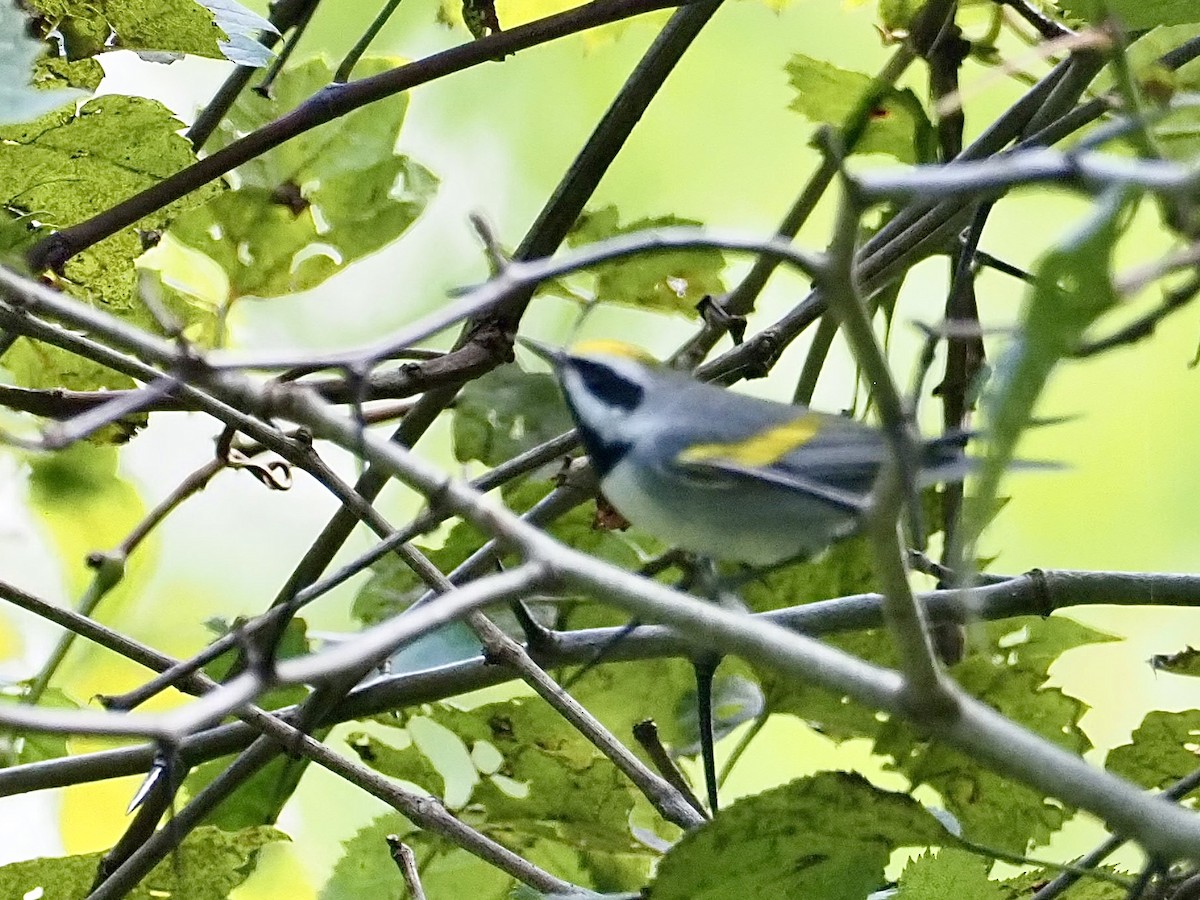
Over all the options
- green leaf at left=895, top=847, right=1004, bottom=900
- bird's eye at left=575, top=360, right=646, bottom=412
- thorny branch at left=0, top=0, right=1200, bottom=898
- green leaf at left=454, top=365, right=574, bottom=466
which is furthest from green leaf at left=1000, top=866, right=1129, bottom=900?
green leaf at left=454, top=365, right=574, bottom=466

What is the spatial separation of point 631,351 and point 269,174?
335 millimetres

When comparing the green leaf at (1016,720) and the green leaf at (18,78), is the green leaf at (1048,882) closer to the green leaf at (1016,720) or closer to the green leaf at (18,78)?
the green leaf at (1016,720)

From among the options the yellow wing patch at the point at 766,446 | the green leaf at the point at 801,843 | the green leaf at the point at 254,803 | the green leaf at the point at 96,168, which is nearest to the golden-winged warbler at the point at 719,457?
the yellow wing patch at the point at 766,446

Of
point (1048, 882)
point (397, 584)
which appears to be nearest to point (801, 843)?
point (1048, 882)

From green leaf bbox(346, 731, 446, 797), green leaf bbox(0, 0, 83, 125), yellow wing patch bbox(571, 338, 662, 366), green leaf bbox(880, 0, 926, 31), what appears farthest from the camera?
green leaf bbox(880, 0, 926, 31)

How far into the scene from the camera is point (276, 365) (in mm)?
346

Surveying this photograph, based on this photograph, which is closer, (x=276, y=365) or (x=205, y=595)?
(x=276, y=365)

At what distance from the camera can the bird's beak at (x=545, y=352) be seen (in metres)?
0.58

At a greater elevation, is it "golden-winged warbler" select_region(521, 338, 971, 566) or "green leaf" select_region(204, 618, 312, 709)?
"golden-winged warbler" select_region(521, 338, 971, 566)

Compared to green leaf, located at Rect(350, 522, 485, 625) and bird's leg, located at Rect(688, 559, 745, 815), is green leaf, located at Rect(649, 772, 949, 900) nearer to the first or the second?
bird's leg, located at Rect(688, 559, 745, 815)

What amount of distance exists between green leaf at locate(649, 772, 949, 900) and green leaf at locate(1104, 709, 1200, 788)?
251 millimetres

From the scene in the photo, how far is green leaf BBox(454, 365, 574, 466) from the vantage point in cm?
87

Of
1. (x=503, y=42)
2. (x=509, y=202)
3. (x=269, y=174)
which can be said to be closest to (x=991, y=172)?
(x=503, y=42)

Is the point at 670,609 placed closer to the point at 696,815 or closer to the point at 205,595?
the point at 696,815
